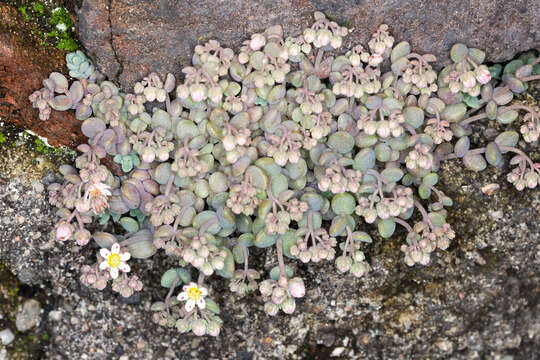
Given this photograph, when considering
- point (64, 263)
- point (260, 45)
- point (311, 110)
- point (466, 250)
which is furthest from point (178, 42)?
point (466, 250)

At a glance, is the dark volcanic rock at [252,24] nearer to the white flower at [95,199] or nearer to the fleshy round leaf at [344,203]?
the white flower at [95,199]

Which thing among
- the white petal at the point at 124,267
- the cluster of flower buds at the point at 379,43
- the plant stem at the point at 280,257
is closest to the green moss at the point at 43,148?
the white petal at the point at 124,267

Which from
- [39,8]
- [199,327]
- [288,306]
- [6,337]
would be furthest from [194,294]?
[39,8]

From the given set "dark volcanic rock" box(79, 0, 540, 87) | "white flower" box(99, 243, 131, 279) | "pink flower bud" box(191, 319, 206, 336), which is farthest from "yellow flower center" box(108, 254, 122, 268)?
"dark volcanic rock" box(79, 0, 540, 87)

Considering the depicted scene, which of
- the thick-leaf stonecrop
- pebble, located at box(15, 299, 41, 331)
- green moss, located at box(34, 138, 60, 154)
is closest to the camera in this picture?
the thick-leaf stonecrop

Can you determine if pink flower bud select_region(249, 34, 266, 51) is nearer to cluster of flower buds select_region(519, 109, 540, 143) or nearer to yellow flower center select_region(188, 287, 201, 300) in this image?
yellow flower center select_region(188, 287, 201, 300)
